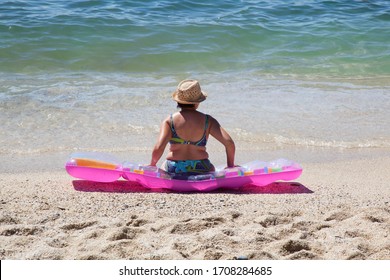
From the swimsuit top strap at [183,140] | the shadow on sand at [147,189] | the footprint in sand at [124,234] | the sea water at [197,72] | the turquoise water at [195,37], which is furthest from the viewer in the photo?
the turquoise water at [195,37]

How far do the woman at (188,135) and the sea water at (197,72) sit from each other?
2.94ft

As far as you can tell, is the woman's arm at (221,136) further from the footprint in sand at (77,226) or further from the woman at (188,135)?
the footprint in sand at (77,226)

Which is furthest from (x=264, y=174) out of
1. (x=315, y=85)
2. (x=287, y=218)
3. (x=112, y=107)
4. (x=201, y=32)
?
(x=201, y=32)

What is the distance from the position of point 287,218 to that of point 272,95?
4117mm

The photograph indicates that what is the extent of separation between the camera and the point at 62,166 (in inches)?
229

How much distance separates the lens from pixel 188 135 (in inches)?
207

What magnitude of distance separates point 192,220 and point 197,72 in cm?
564

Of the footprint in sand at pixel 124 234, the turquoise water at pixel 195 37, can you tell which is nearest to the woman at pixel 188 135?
the footprint in sand at pixel 124 234

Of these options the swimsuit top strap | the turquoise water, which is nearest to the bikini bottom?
the swimsuit top strap

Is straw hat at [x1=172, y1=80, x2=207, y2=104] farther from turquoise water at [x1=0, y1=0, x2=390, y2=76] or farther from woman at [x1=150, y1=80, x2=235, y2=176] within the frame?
turquoise water at [x1=0, y1=0, x2=390, y2=76]

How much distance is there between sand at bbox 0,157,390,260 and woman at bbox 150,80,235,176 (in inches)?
12.4

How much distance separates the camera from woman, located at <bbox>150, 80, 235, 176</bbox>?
5219 millimetres

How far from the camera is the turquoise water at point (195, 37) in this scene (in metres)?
10.1
